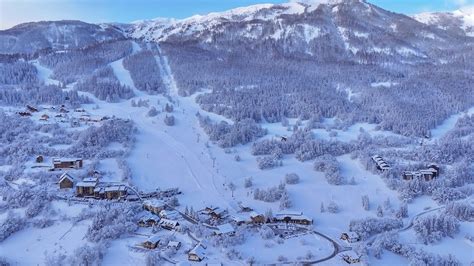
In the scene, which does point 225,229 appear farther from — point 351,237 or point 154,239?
point 351,237

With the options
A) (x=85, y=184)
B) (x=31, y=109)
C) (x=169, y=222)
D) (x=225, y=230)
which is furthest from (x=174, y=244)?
(x=31, y=109)

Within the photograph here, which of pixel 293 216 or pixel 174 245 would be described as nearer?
pixel 174 245

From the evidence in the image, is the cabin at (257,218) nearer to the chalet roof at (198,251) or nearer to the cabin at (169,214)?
the cabin at (169,214)

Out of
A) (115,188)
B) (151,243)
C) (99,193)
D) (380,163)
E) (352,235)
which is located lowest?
(352,235)

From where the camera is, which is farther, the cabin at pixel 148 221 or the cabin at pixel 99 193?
the cabin at pixel 99 193

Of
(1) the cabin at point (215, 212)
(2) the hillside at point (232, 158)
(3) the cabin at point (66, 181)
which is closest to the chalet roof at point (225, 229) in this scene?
(2) the hillside at point (232, 158)
